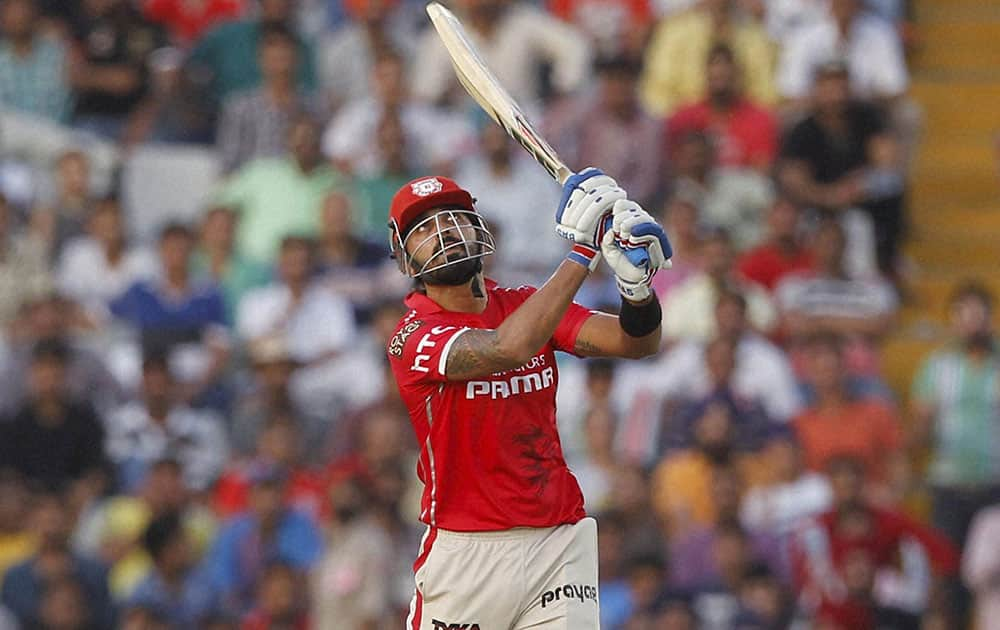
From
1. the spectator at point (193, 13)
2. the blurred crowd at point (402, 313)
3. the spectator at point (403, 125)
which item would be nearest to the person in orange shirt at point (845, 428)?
the blurred crowd at point (402, 313)

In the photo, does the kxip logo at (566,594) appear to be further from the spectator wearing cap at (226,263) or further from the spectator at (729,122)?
the spectator at (729,122)

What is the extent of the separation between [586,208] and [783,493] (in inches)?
231

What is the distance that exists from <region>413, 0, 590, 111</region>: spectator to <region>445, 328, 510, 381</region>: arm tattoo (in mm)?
7990

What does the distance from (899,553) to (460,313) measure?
5410mm

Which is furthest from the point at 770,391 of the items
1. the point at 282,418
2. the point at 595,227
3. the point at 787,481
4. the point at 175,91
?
the point at 595,227

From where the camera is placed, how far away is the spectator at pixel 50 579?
1206 cm

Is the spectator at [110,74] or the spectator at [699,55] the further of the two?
the spectator at [110,74]

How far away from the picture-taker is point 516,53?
14.7 meters

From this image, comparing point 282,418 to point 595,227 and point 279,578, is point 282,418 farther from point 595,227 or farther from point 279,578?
point 595,227

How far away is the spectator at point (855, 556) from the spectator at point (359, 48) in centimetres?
523

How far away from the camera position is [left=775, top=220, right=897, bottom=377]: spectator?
42.9ft

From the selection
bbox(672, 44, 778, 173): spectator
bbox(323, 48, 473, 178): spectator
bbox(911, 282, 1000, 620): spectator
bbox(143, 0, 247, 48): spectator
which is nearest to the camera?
bbox(911, 282, 1000, 620): spectator

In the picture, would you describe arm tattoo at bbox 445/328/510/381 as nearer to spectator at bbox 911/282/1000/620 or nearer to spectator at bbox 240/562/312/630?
spectator at bbox 240/562/312/630

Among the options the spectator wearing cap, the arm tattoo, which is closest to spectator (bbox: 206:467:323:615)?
the spectator wearing cap
